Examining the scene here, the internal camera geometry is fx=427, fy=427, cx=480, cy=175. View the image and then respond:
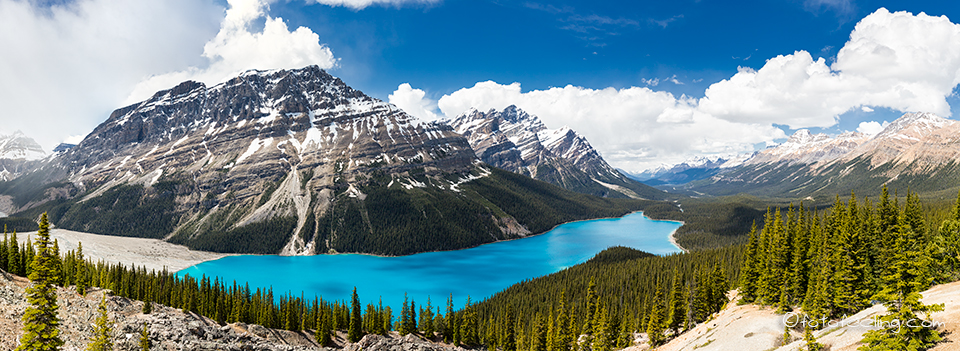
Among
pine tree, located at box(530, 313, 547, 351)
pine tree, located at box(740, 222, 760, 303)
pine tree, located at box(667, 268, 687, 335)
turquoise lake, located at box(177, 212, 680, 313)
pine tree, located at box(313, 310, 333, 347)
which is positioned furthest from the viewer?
turquoise lake, located at box(177, 212, 680, 313)

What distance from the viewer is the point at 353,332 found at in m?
68.6

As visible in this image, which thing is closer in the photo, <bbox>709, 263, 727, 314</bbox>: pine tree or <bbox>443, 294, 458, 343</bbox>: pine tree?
<bbox>709, 263, 727, 314</bbox>: pine tree

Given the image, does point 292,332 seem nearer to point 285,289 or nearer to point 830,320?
point 285,289

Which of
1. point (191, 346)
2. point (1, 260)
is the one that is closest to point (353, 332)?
point (191, 346)

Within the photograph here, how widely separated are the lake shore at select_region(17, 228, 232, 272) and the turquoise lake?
29.6 feet

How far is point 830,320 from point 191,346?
60.4m

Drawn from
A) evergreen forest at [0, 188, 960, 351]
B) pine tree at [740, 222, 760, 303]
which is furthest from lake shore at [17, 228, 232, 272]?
pine tree at [740, 222, 760, 303]

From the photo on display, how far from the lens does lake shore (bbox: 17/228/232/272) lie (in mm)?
150125

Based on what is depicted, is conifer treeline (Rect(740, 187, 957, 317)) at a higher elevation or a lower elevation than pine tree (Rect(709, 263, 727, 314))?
higher

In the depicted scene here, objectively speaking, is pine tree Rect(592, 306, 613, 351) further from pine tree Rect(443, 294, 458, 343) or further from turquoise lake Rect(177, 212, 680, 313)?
turquoise lake Rect(177, 212, 680, 313)

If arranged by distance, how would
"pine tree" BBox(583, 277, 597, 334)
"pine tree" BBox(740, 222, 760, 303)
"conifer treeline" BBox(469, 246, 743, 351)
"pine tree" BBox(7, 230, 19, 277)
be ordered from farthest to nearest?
"pine tree" BBox(583, 277, 597, 334)
"pine tree" BBox(7, 230, 19, 277)
"conifer treeline" BBox(469, 246, 743, 351)
"pine tree" BBox(740, 222, 760, 303)

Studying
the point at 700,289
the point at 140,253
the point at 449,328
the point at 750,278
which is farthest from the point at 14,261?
the point at 140,253

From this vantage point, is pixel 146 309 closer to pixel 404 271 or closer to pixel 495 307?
pixel 495 307

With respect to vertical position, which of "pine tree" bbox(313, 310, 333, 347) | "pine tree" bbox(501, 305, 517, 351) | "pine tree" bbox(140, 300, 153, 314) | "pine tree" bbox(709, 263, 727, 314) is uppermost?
"pine tree" bbox(140, 300, 153, 314)
